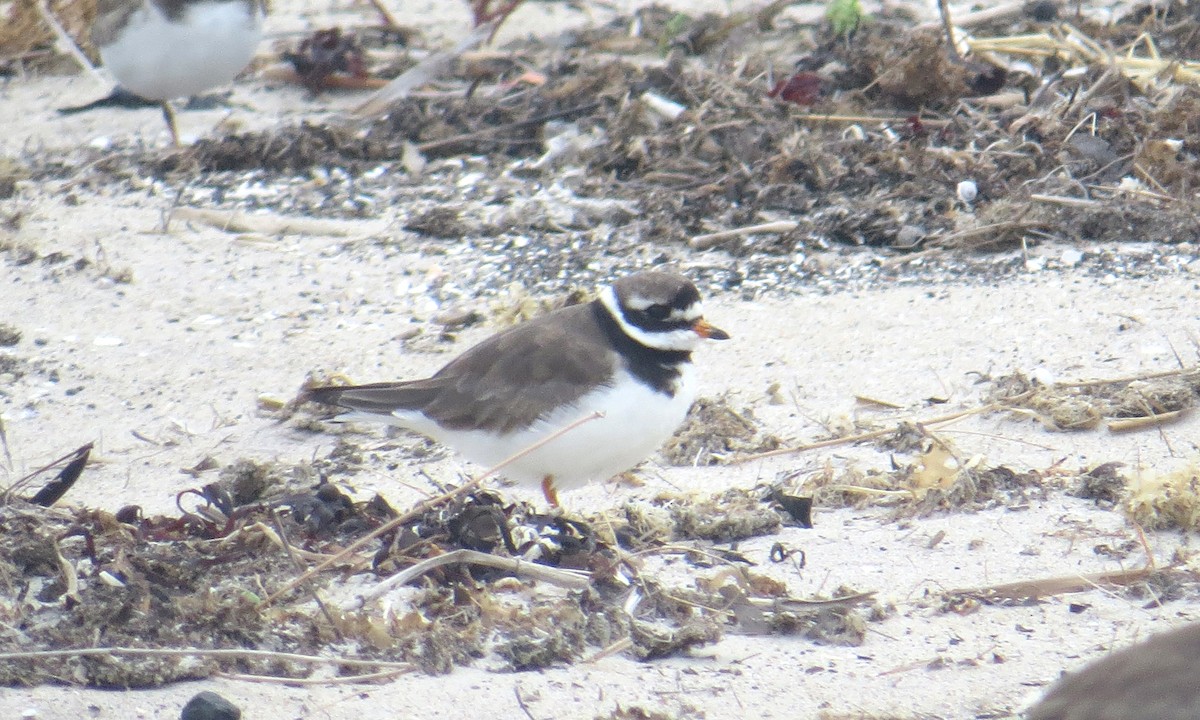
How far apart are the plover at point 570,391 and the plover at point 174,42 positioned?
4.00 meters

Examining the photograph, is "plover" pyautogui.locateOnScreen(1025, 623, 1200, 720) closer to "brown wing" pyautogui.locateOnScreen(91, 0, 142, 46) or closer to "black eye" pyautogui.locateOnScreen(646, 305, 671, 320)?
"black eye" pyautogui.locateOnScreen(646, 305, 671, 320)

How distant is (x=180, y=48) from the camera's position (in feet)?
26.7

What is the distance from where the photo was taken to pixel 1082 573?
394cm

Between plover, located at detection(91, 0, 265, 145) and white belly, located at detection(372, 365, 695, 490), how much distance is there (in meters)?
4.29

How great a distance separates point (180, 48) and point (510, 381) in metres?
4.44

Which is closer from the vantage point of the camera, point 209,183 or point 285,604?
point 285,604

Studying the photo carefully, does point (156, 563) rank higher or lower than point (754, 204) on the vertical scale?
higher

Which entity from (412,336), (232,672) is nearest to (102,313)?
(412,336)

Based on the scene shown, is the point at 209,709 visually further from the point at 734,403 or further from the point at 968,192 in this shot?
the point at 968,192

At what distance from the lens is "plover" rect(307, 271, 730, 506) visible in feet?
14.5

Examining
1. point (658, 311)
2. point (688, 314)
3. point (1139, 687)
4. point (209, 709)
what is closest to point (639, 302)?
point (658, 311)

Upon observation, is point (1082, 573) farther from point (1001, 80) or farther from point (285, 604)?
point (1001, 80)

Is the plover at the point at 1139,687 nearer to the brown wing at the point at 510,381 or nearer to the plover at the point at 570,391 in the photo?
the plover at the point at 570,391

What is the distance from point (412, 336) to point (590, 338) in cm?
155
